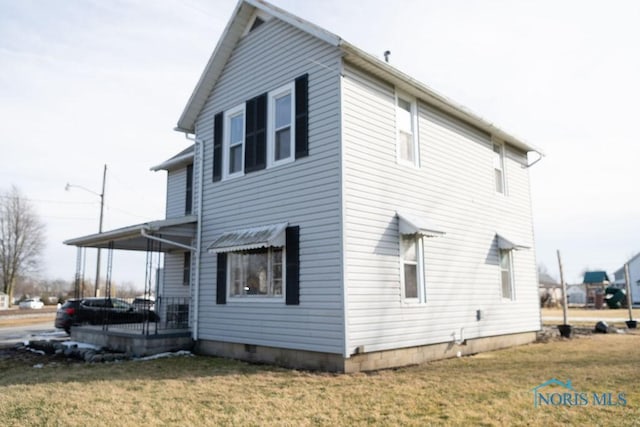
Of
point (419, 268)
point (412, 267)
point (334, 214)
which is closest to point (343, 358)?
point (334, 214)

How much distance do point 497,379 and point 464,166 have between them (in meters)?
5.83

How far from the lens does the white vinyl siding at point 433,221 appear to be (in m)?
8.82

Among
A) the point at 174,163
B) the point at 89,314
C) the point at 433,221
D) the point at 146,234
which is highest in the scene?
the point at 174,163

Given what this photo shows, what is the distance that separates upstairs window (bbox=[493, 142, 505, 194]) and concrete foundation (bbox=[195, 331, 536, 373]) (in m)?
4.30

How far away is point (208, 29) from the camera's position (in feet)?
38.7

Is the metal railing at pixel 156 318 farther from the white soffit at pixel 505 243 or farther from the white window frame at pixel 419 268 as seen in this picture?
the white soffit at pixel 505 243

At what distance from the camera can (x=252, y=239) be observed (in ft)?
31.4

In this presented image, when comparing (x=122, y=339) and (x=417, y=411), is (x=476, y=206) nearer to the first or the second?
(x=417, y=411)

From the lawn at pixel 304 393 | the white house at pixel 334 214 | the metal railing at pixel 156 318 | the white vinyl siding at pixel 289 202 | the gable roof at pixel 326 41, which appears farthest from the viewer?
the metal railing at pixel 156 318

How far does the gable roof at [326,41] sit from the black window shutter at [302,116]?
99 cm

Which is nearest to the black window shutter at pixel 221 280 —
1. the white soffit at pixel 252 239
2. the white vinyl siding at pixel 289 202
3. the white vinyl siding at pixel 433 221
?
the white vinyl siding at pixel 289 202

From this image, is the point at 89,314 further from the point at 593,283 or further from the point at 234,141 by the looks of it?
the point at 593,283

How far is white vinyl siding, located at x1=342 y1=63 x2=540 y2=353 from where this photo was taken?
8.82 m

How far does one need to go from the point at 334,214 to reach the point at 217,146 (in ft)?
15.0
